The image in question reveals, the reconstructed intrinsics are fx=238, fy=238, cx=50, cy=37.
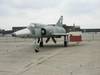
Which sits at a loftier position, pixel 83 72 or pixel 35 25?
pixel 35 25

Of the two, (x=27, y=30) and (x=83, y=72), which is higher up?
(x=27, y=30)

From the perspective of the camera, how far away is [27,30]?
20453 mm

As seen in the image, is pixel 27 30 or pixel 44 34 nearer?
pixel 27 30

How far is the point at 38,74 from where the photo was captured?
8664mm

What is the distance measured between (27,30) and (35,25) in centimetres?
140

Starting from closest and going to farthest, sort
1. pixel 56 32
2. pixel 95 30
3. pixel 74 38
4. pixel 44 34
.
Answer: pixel 44 34
pixel 56 32
pixel 74 38
pixel 95 30

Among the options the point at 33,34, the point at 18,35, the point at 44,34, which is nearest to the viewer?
the point at 18,35

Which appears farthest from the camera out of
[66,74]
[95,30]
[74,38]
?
[95,30]

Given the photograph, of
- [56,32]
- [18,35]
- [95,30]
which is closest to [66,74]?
[18,35]

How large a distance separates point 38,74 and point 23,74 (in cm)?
55

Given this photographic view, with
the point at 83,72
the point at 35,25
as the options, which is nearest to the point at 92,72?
the point at 83,72

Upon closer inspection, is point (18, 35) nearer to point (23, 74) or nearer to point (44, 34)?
point (44, 34)

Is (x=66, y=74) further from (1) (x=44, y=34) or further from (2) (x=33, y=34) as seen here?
(1) (x=44, y=34)

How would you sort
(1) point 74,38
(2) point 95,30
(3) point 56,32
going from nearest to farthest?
(3) point 56,32 → (1) point 74,38 → (2) point 95,30
